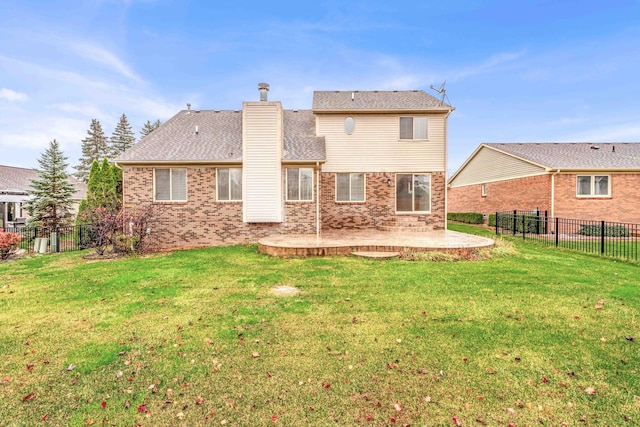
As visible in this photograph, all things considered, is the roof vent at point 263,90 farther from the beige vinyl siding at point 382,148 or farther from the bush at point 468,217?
the bush at point 468,217

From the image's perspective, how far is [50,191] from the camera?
55.3 ft

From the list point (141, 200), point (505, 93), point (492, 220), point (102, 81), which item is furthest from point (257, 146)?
point (505, 93)

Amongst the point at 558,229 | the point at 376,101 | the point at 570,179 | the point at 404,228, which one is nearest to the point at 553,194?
the point at 570,179

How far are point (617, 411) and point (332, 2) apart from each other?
16923 millimetres

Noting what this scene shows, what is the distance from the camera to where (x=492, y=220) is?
1888cm

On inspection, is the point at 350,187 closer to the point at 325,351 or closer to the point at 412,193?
the point at 412,193

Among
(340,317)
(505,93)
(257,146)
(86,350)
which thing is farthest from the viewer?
(505,93)

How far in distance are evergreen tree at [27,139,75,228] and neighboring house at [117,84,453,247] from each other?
827 cm

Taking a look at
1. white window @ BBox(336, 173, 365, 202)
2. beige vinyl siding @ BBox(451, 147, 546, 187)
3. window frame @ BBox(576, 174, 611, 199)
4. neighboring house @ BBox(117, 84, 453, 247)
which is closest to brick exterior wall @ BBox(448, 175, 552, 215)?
beige vinyl siding @ BBox(451, 147, 546, 187)

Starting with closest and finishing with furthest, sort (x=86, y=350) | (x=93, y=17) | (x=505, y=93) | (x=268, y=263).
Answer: (x=86, y=350) < (x=268, y=263) < (x=93, y=17) < (x=505, y=93)

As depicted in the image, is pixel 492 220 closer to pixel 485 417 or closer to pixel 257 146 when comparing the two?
pixel 257 146

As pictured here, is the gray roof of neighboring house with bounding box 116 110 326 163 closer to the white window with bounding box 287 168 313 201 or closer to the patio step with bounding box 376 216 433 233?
the white window with bounding box 287 168 313 201

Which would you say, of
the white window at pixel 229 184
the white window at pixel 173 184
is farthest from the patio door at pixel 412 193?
the white window at pixel 173 184

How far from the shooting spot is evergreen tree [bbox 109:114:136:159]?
43.1 m
